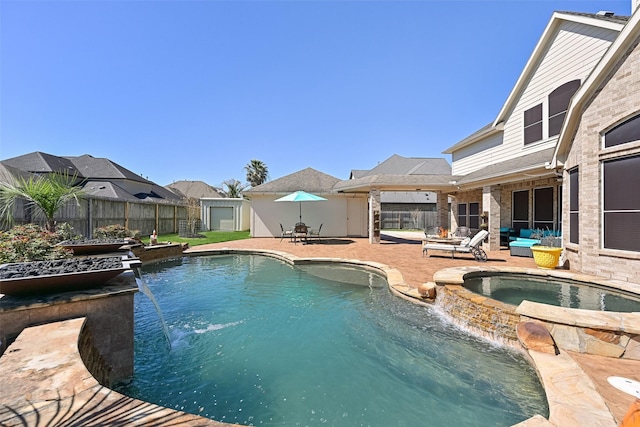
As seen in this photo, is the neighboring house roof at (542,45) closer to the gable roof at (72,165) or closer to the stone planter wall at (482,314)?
the stone planter wall at (482,314)

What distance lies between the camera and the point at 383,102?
56.1 ft

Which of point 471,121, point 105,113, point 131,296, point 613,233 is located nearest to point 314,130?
point 471,121

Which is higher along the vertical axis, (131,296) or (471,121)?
(471,121)

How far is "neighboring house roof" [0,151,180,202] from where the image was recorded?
20625 millimetres

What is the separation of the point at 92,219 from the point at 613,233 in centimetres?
1764

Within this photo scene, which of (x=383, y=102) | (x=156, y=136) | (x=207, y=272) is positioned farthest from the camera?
(x=156, y=136)

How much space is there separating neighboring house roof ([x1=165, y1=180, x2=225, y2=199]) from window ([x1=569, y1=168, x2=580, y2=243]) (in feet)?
145

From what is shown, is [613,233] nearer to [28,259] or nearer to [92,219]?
[28,259]

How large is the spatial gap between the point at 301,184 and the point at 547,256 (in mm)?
13522

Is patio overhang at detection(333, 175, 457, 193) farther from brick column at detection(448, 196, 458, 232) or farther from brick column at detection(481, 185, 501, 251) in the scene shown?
brick column at detection(448, 196, 458, 232)

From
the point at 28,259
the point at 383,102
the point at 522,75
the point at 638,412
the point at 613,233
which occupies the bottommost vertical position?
the point at 638,412

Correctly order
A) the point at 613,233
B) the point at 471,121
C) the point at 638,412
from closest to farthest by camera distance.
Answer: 1. the point at 638,412
2. the point at 613,233
3. the point at 471,121

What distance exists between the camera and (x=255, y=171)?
136 feet

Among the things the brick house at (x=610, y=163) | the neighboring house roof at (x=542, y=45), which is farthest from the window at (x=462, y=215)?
the brick house at (x=610, y=163)
